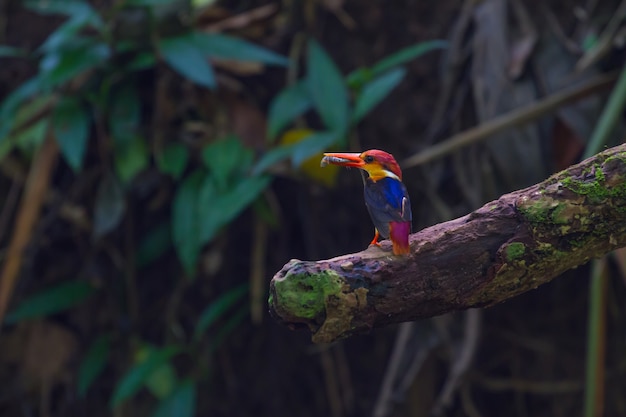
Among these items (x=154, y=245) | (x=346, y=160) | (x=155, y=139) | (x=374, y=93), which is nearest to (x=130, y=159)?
(x=155, y=139)

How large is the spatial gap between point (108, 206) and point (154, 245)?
0.16 meters

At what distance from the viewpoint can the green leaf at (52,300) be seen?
220cm

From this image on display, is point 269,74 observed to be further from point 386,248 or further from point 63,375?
point 386,248

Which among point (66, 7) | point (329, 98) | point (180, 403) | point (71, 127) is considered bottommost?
point (180, 403)

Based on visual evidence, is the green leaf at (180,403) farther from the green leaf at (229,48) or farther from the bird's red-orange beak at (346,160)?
the bird's red-orange beak at (346,160)

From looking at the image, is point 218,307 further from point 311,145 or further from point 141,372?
point 311,145

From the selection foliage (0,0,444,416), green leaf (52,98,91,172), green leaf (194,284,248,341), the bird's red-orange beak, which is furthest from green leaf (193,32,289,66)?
the bird's red-orange beak

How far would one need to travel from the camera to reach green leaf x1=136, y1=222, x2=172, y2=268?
7.27 ft

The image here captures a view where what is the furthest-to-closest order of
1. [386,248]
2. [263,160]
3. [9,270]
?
[9,270] < [263,160] < [386,248]

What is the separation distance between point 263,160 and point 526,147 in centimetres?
61

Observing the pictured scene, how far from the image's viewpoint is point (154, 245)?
7.27 feet

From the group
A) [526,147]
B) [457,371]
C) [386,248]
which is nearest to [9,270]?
[457,371]

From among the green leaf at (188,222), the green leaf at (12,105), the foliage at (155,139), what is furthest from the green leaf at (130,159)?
the green leaf at (12,105)

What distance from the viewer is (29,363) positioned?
232cm
